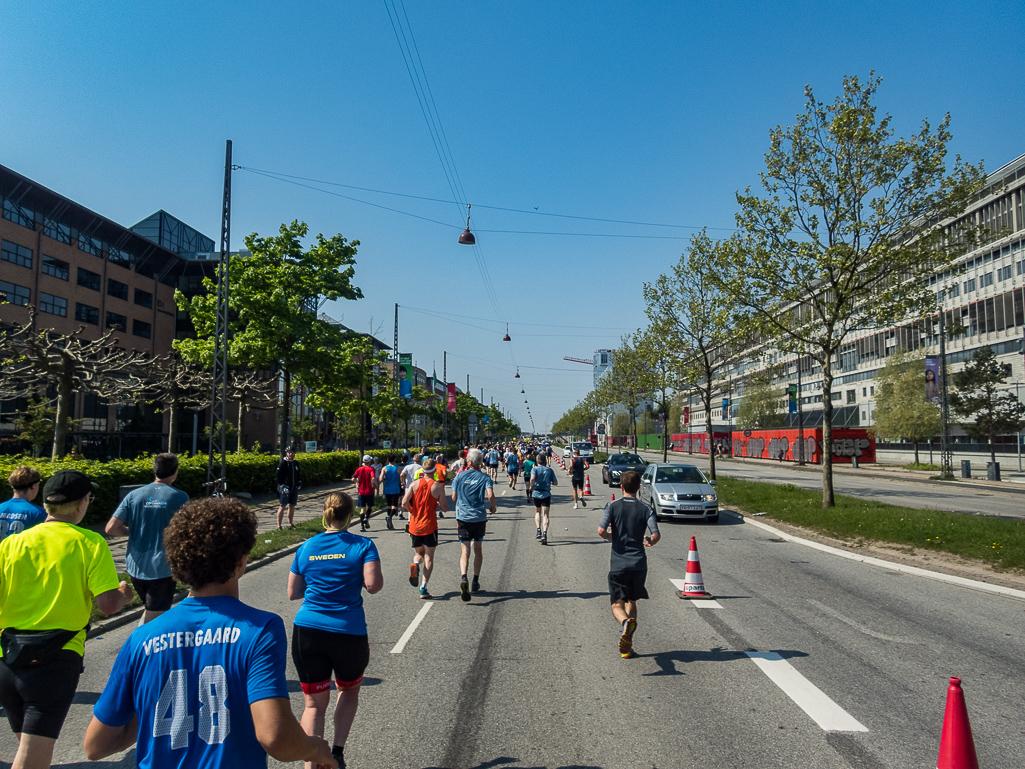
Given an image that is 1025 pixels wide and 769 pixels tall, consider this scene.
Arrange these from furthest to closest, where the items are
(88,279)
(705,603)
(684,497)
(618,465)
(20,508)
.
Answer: (88,279) → (618,465) → (684,497) → (705,603) → (20,508)

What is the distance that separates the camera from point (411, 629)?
7.29 meters

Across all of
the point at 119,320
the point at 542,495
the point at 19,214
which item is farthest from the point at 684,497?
the point at 119,320

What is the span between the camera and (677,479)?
741 inches

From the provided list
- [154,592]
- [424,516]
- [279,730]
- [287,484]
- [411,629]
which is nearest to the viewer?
[279,730]

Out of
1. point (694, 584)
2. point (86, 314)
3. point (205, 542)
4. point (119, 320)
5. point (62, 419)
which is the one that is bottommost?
point (694, 584)

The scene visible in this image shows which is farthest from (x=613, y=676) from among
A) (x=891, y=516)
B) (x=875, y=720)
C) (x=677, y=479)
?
(x=677, y=479)

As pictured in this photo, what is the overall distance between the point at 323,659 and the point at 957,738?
355 centimetres

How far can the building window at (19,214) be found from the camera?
1786 inches

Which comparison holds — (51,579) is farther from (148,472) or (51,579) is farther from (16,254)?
(16,254)

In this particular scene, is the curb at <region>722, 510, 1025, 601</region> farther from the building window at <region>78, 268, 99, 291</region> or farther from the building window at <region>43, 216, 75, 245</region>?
the building window at <region>78, 268, 99, 291</region>

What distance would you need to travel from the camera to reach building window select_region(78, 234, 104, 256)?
52875 millimetres

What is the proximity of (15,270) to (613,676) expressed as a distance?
54.2 m

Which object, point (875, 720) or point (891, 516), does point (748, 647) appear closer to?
point (875, 720)

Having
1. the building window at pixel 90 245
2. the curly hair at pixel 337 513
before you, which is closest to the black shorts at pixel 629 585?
the curly hair at pixel 337 513
